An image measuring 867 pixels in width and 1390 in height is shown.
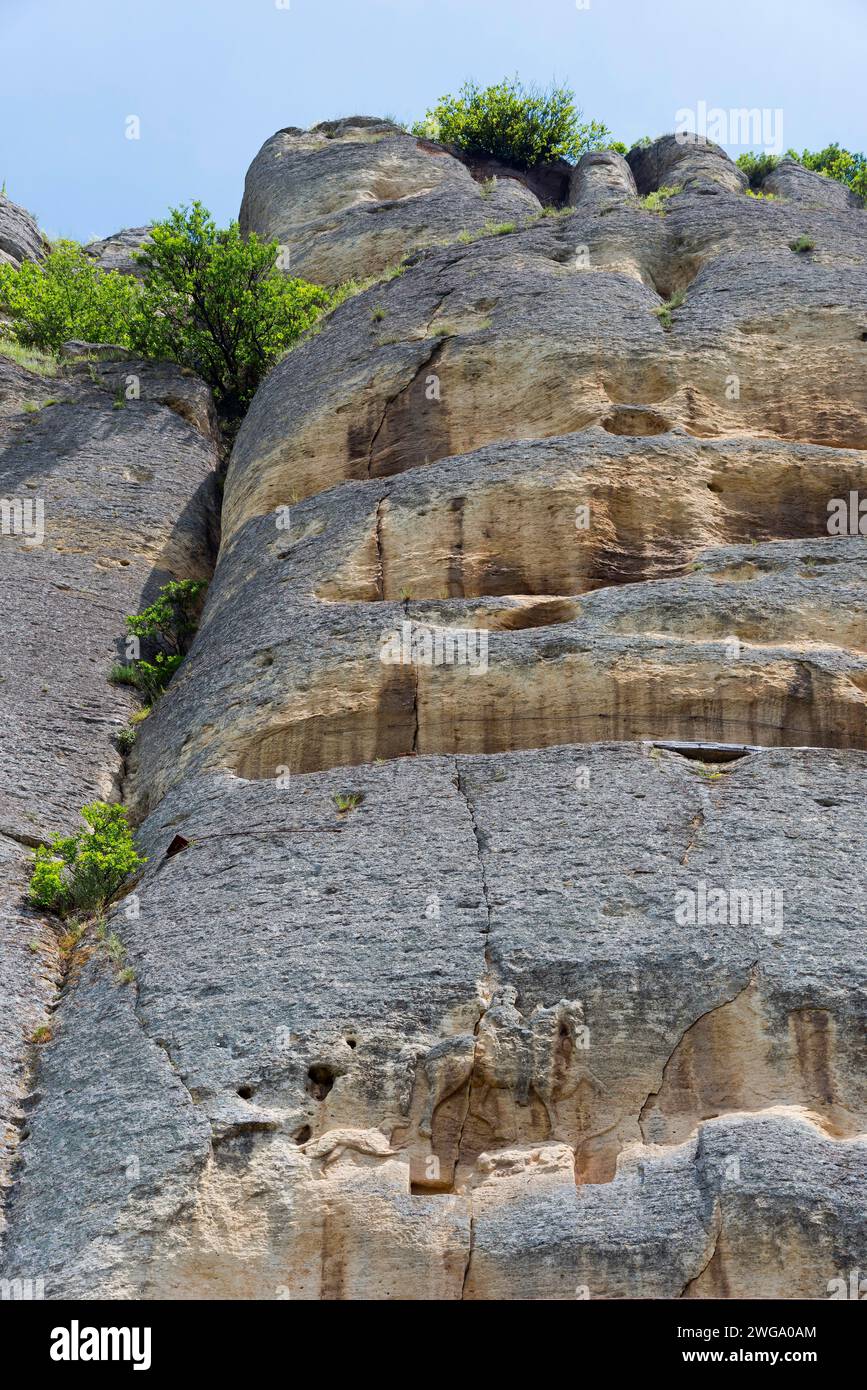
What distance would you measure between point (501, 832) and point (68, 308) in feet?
44.2

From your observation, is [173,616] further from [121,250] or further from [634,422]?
[121,250]

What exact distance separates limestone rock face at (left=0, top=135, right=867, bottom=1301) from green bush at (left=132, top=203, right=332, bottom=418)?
10.1 feet

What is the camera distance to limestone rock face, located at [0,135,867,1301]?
8289 millimetres

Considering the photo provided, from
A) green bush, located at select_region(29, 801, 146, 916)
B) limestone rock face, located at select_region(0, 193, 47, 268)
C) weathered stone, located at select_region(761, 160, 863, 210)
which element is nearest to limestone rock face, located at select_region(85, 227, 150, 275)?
limestone rock face, located at select_region(0, 193, 47, 268)

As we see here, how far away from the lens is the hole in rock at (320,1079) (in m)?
8.95

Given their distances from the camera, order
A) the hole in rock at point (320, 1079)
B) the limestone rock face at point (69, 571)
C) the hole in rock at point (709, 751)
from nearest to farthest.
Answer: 1. the hole in rock at point (320, 1079)
2. the limestone rock face at point (69, 571)
3. the hole in rock at point (709, 751)

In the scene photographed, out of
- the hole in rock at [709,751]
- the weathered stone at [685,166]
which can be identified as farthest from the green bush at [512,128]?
the hole in rock at [709,751]

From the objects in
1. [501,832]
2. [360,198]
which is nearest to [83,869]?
[501,832]

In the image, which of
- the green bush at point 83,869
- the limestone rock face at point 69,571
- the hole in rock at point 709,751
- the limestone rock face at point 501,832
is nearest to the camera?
the limestone rock face at point 501,832

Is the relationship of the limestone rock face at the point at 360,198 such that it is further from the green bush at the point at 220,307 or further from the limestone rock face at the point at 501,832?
the limestone rock face at the point at 501,832

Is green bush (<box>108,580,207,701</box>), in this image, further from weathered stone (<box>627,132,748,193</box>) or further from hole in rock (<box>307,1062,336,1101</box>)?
weathered stone (<box>627,132,748,193</box>)

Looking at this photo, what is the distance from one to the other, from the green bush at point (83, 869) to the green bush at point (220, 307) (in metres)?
9.19

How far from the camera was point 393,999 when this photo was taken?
9.21 metres
